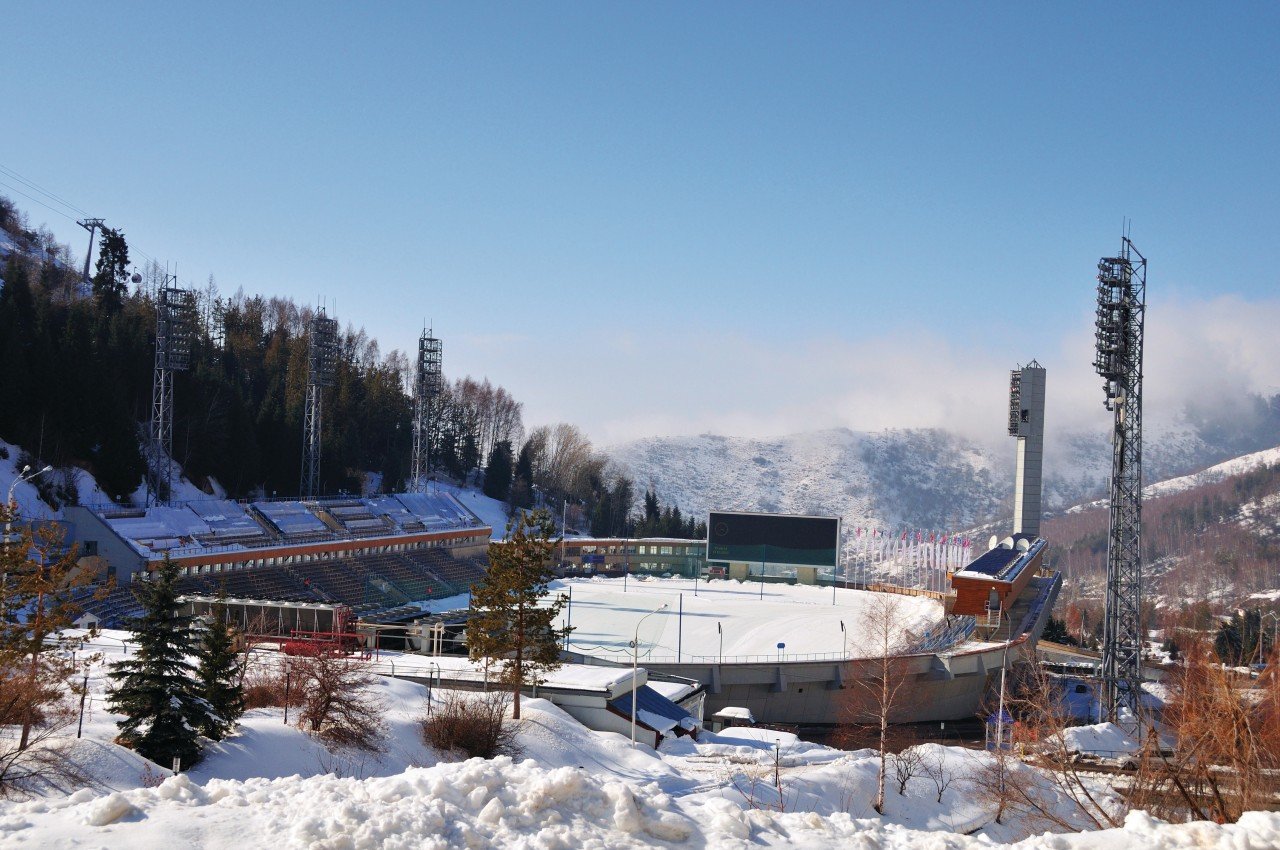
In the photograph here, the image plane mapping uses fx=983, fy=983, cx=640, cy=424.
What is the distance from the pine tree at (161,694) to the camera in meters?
16.0

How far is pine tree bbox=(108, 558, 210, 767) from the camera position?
1596 cm

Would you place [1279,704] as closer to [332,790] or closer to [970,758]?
[970,758]

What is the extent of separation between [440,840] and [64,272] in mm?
86569

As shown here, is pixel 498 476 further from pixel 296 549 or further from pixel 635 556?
pixel 296 549

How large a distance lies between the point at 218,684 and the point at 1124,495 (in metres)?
32.4

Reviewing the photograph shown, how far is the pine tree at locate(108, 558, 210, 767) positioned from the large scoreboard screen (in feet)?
204

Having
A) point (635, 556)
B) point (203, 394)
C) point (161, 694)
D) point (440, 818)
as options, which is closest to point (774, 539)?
point (635, 556)

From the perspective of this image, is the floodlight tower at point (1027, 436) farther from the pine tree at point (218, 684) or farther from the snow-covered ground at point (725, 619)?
the pine tree at point (218, 684)

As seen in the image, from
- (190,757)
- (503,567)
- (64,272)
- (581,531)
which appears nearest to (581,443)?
(581,531)

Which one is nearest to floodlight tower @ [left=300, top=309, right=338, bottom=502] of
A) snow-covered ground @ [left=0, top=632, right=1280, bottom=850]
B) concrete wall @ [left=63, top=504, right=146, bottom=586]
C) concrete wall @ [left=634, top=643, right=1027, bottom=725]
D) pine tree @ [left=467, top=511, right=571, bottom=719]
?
concrete wall @ [left=63, top=504, right=146, bottom=586]

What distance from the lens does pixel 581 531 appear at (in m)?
105

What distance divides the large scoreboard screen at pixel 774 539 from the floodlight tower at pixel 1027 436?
45.8 feet

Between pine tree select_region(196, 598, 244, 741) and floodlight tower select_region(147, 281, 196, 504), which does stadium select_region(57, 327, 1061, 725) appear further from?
pine tree select_region(196, 598, 244, 741)

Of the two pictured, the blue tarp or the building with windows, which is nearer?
the blue tarp
